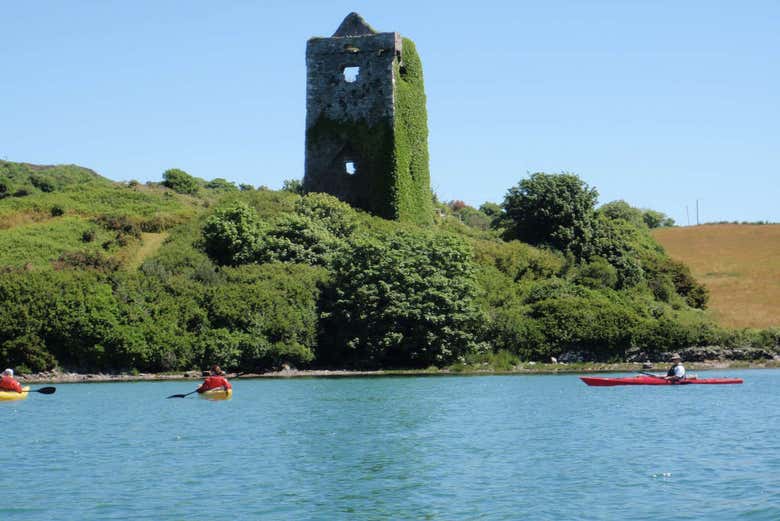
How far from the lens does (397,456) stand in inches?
1046

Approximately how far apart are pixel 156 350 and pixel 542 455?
2906 centimetres

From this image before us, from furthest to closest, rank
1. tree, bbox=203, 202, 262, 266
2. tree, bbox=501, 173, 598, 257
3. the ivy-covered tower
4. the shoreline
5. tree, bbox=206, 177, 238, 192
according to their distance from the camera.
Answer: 1. tree, bbox=206, 177, 238, 192
2. tree, bbox=501, 173, 598, 257
3. the ivy-covered tower
4. tree, bbox=203, 202, 262, 266
5. the shoreline

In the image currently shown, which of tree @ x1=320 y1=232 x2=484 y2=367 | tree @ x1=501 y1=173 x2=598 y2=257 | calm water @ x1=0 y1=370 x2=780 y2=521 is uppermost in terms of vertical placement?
tree @ x1=501 y1=173 x2=598 y2=257

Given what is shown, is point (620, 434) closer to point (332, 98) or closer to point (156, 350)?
point (156, 350)

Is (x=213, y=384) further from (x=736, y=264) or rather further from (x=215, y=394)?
(x=736, y=264)

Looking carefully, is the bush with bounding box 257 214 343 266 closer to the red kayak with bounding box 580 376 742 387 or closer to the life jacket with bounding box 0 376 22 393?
the red kayak with bounding box 580 376 742 387

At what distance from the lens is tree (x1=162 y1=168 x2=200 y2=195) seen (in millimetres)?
88125

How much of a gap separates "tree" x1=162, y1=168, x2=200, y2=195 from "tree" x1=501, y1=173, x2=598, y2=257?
27587 mm

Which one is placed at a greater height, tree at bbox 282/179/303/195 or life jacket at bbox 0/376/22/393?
tree at bbox 282/179/303/195

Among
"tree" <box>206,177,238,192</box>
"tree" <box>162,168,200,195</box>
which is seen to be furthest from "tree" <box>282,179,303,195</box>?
"tree" <box>206,177,238,192</box>

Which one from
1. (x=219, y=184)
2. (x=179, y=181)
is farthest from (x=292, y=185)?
(x=219, y=184)

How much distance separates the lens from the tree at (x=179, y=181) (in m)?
88.1

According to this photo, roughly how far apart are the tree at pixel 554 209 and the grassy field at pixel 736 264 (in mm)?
9606

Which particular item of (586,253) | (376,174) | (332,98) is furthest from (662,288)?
(332,98)
